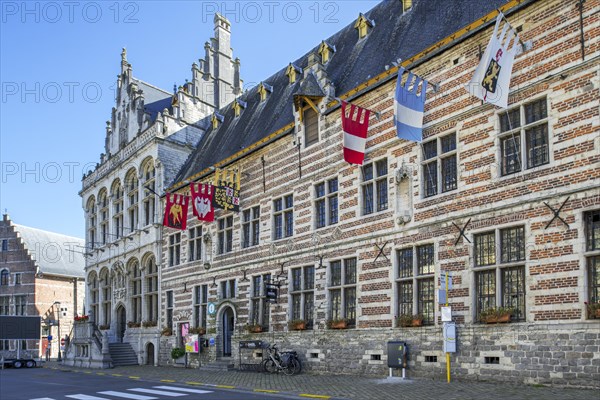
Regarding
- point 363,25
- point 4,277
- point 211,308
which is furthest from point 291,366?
point 4,277

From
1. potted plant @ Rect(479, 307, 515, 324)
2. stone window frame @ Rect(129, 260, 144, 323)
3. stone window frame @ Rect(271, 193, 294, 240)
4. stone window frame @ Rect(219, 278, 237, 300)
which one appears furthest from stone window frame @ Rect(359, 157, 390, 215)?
stone window frame @ Rect(129, 260, 144, 323)

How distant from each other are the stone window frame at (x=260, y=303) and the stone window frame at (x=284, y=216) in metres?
1.62

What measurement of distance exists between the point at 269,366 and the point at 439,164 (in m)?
9.10

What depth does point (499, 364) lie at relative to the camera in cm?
1427

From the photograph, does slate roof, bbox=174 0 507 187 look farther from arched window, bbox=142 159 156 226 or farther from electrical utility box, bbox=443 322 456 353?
electrical utility box, bbox=443 322 456 353

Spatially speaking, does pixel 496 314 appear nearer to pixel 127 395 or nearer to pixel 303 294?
pixel 303 294

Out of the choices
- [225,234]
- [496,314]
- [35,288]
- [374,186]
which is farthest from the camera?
[35,288]

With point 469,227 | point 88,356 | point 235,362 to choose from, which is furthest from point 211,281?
point 469,227

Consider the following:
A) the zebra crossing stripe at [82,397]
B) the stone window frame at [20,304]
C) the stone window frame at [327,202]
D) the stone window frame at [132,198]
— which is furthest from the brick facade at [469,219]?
the stone window frame at [20,304]

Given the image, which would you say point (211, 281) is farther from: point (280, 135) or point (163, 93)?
point (163, 93)

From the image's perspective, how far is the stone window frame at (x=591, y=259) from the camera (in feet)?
41.9

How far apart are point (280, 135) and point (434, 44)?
7659mm

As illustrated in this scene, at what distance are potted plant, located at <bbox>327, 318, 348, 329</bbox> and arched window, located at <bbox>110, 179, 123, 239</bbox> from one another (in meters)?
20.1

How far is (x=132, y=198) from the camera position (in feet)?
115
